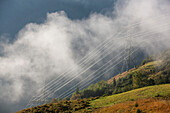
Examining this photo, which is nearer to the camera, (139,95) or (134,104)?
(134,104)

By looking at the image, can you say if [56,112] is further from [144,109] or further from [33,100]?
[33,100]

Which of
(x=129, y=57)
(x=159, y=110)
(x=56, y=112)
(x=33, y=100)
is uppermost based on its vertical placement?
(x=129, y=57)

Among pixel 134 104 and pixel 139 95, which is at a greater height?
pixel 139 95

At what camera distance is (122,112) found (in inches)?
1373

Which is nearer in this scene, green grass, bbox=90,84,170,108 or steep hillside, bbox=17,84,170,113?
steep hillside, bbox=17,84,170,113

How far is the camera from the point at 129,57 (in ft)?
484

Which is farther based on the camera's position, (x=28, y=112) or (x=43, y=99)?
(x=43, y=99)

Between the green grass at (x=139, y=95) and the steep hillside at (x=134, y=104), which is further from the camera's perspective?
the green grass at (x=139, y=95)

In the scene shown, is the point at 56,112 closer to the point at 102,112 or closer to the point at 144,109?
the point at 102,112

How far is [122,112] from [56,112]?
107ft

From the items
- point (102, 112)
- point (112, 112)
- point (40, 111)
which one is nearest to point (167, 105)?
point (112, 112)

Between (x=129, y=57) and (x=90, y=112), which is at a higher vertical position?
(x=129, y=57)

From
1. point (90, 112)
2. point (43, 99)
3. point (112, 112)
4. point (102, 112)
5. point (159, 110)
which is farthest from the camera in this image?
point (43, 99)

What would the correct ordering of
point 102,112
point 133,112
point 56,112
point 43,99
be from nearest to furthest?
point 133,112
point 102,112
point 56,112
point 43,99
